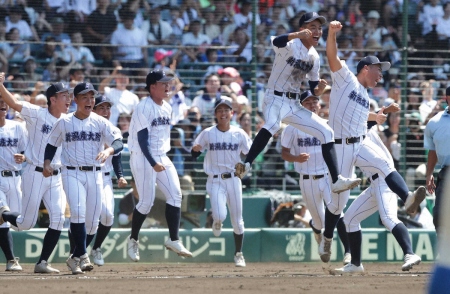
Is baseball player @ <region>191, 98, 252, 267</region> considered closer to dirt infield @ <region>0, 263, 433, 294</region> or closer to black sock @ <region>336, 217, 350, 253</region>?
black sock @ <region>336, 217, 350, 253</region>

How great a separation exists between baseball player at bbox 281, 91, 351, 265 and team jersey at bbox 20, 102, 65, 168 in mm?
2971

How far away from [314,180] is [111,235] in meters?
3.08

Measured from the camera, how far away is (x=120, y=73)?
13734 mm

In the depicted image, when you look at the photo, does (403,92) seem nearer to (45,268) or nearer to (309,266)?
(309,266)

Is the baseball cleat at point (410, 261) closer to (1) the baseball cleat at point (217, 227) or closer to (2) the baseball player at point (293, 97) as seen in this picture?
(2) the baseball player at point (293, 97)

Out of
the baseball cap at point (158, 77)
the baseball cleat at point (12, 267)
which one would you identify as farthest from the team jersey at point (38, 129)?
the baseball cleat at point (12, 267)

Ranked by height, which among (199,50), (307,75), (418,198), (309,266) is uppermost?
(199,50)

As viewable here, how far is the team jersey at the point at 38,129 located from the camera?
32.3 feet

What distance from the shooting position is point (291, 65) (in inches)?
352

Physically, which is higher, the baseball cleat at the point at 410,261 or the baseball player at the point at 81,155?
the baseball player at the point at 81,155

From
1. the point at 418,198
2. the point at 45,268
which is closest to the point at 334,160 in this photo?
the point at 418,198

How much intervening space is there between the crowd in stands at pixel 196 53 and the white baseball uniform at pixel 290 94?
4026 mm

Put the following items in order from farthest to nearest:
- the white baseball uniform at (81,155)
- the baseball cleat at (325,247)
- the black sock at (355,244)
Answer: the baseball cleat at (325,247) → the black sock at (355,244) → the white baseball uniform at (81,155)

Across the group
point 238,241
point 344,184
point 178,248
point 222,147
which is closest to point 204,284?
point 344,184
